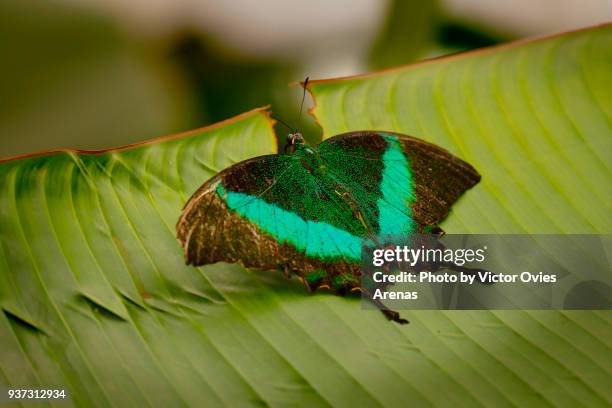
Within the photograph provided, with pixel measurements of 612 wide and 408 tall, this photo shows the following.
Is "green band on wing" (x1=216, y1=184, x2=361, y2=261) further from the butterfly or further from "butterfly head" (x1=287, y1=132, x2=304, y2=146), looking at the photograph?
"butterfly head" (x1=287, y1=132, x2=304, y2=146)

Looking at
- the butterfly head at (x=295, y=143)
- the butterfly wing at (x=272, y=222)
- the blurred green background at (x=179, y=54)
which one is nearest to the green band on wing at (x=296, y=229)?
the butterfly wing at (x=272, y=222)

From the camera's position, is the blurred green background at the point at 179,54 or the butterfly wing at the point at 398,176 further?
the blurred green background at the point at 179,54

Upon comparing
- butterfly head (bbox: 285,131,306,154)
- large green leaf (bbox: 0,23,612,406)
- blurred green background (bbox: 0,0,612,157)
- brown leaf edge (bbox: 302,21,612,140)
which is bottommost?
large green leaf (bbox: 0,23,612,406)

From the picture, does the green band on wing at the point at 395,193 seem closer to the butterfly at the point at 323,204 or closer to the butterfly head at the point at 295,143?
the butterfly at the point at 323,204

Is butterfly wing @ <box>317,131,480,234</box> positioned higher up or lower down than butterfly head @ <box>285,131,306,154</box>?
lower down

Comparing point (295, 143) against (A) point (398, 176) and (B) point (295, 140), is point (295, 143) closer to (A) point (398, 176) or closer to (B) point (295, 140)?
(B) point (295, 140)

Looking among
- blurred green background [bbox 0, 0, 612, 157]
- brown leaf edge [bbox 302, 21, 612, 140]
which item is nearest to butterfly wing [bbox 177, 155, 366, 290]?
brown leaf edge [bbox 302, 21, 612, 140]

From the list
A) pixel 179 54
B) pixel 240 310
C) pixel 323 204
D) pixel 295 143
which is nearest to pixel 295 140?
pixel 295 143
